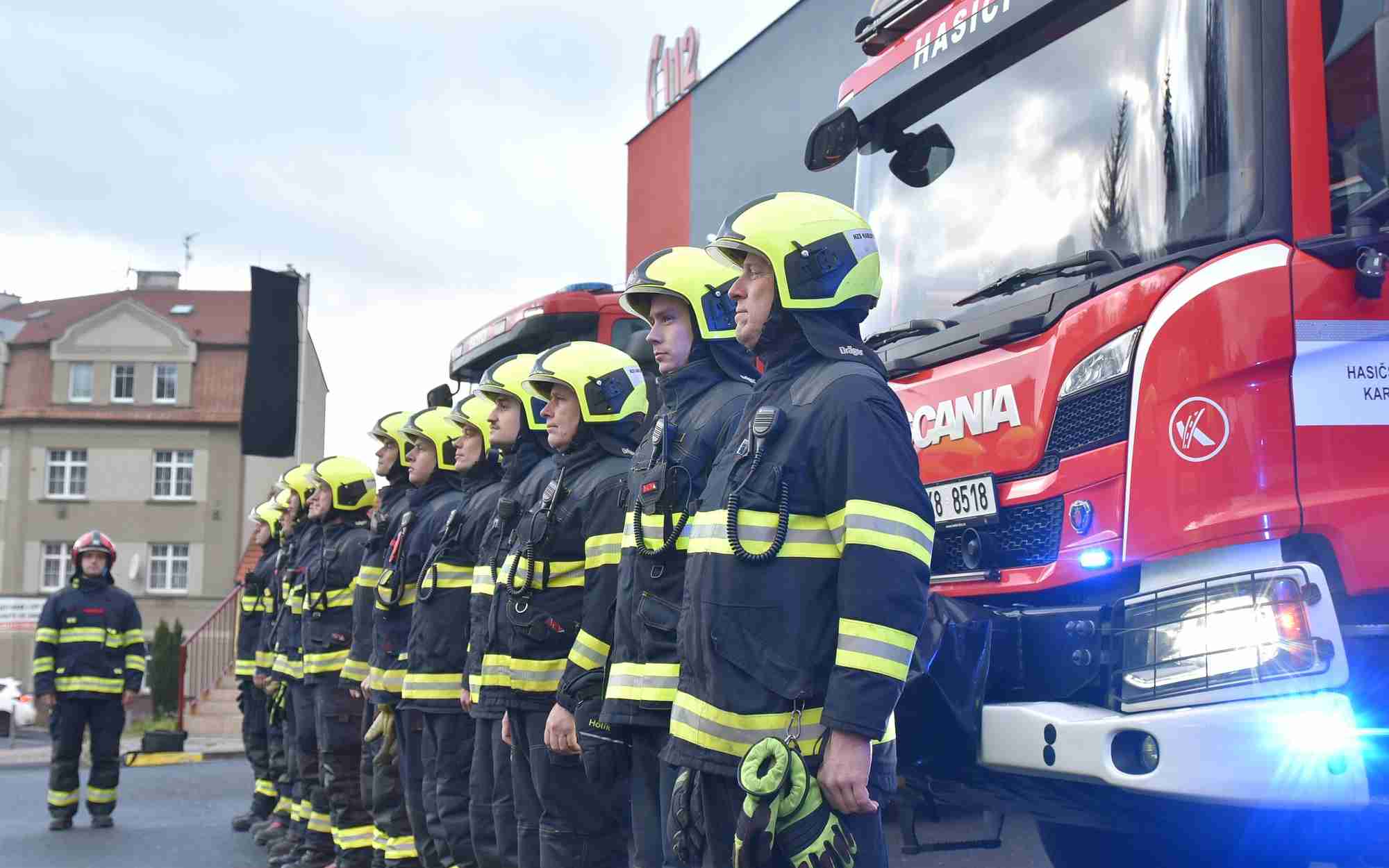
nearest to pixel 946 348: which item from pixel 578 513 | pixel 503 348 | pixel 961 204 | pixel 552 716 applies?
pixel 961 204

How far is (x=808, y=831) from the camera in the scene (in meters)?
3.16

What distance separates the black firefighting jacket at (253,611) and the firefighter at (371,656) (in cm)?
353

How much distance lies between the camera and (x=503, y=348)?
402 inches

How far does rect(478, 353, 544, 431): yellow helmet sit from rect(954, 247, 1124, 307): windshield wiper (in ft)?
6.91

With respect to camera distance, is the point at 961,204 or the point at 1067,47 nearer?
the point at 1067,47

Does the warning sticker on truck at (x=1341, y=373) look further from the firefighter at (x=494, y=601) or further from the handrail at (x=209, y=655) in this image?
the handrail at (x=209, y=655)

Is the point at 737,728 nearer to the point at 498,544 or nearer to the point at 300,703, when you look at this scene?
the point at 498,544

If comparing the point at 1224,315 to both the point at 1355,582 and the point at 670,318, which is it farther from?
the point at 670,318

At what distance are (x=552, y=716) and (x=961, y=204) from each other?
236 centimetres

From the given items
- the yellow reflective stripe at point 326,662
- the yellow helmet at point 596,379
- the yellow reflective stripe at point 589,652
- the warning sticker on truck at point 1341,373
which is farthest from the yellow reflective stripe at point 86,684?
the warning sticker on truck at point 1341,373

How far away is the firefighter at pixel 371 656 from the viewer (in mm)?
7344

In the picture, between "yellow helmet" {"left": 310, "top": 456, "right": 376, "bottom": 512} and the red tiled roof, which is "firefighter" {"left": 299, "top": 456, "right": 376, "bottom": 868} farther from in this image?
the red tiled roof

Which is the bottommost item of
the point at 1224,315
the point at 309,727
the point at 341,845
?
the point at 341,845

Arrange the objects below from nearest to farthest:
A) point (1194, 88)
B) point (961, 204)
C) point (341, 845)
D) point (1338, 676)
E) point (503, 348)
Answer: point (1338, 676)
point (1194, 88)
point (961, 204)
point (341, 845)
point (503, 348)
